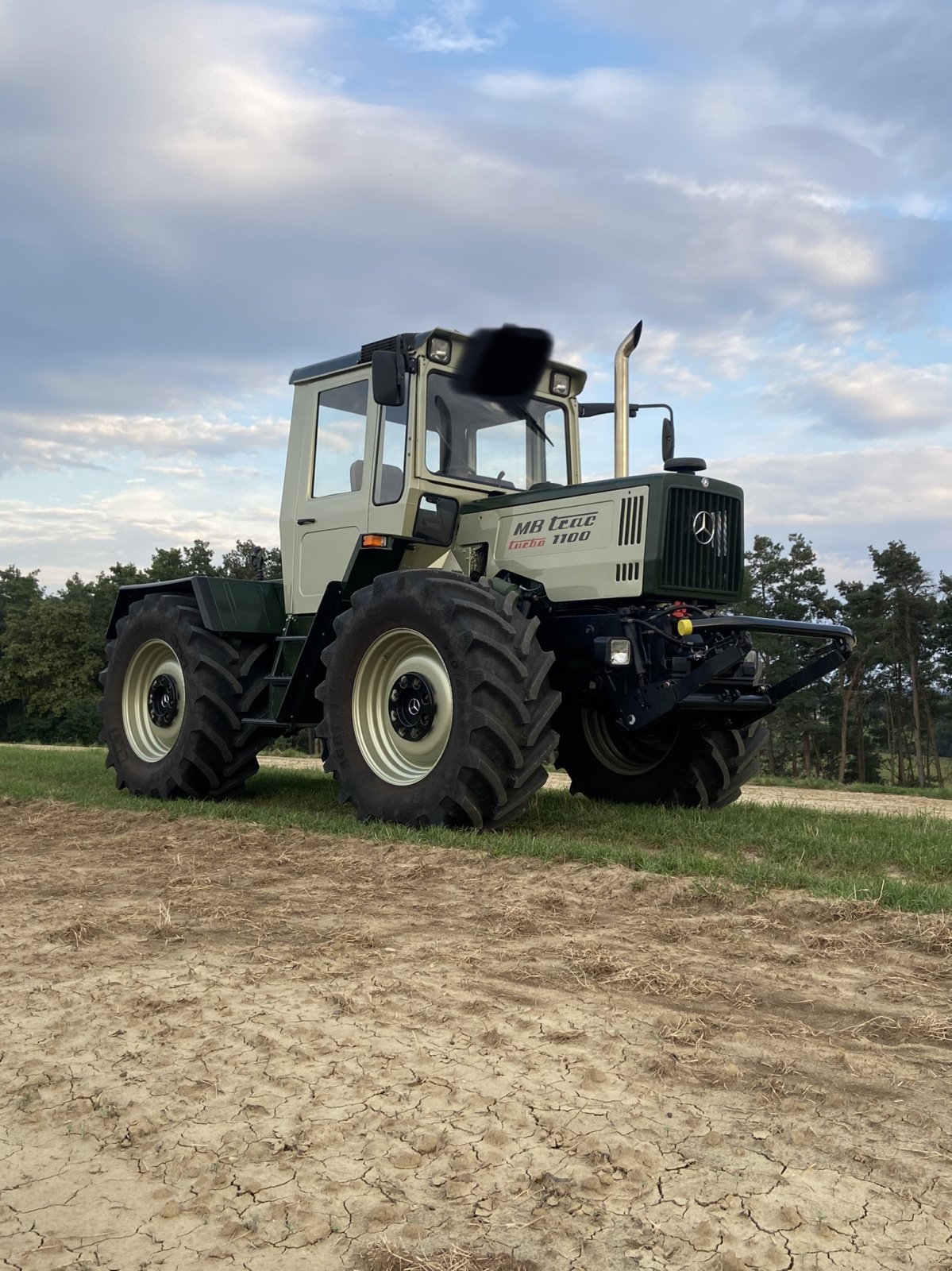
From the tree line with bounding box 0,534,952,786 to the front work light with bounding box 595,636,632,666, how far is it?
35.0 meters

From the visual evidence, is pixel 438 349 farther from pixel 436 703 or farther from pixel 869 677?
pixel 869 677

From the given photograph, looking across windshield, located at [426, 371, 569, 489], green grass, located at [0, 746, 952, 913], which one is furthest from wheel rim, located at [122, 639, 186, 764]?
windshield, located at [426, 371, 569, 489]

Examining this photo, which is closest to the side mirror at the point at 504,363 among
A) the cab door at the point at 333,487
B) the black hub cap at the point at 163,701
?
the cab door at the point at 333,487

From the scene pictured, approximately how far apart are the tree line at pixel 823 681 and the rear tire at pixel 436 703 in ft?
115

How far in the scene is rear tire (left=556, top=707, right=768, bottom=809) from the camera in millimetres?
8586

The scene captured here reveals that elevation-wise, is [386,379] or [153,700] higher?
[386,379]

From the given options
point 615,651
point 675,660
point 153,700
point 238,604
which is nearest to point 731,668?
point 675,660

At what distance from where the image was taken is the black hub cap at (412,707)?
7.53 metres

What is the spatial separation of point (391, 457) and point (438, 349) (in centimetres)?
87

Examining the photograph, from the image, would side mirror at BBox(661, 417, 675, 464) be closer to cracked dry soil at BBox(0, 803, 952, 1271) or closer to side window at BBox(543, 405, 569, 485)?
side window at BBox(543, 405, 569, 485)

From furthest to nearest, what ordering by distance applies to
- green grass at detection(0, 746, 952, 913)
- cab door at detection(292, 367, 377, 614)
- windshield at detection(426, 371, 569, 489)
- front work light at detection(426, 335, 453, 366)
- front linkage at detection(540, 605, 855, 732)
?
cab door at detection(292, 367, 377, 614) → windshield at detection(426, 371, 569, 489) → front work light at detection(426, 335, 453, 366) → front linkage at detection(540, 605, 855, 732) → green grass at detection(0, 746, 952, 913)

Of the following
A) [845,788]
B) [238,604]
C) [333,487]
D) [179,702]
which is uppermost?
[333,487]

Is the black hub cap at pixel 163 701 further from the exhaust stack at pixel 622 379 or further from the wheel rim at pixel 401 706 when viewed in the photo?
the exhaust stack at pixel 622 379

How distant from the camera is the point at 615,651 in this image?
734 centimetres
